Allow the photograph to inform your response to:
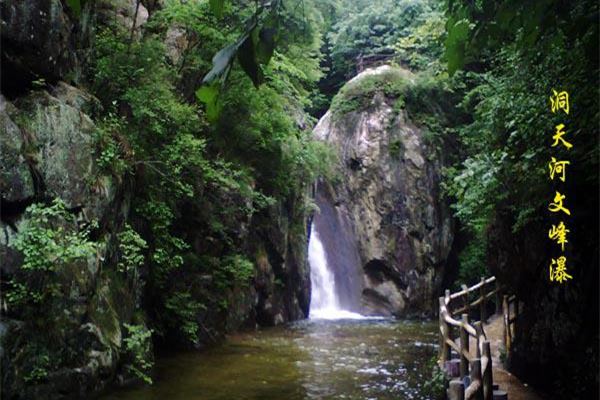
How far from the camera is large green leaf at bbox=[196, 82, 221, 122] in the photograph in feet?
4.41

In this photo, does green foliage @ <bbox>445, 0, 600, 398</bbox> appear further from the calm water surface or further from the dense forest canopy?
the calm water surface

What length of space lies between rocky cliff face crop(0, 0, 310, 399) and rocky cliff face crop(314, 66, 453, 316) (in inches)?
457

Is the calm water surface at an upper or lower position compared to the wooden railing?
lower

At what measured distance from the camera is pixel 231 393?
7840mm

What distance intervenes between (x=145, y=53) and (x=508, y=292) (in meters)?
7.99

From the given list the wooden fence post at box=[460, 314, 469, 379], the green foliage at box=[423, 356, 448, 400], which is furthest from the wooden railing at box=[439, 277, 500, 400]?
the green foliage at box=[423, 356, 448, 400]

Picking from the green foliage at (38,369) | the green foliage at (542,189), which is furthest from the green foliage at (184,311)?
the green foliage at (542,189)

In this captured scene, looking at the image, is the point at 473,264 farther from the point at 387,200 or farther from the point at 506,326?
the point at 506,326

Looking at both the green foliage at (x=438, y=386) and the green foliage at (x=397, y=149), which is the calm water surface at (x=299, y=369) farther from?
the green foliage at (x=397, y=149)

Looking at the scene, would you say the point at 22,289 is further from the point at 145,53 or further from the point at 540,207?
the point at 540,207

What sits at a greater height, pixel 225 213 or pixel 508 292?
pixel 225 213

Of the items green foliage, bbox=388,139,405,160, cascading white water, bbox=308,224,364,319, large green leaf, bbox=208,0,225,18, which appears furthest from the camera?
green foliage, bbox=388,139,405,160

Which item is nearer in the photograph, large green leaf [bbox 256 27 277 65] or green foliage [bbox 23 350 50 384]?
large green leaf [bbox 256 27 277 65]

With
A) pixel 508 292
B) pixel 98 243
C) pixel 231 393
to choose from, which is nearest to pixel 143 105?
pixel 98 243
